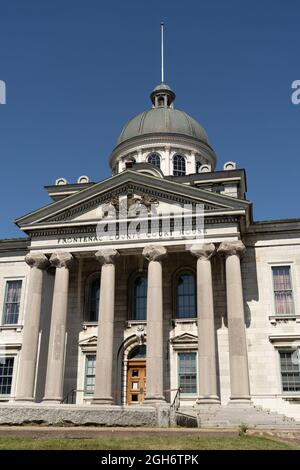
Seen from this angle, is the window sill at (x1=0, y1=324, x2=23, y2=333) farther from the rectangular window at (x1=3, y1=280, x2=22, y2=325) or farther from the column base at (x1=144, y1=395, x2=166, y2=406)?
the column base at (x1=144, y1=395, x2=166, y2=406)

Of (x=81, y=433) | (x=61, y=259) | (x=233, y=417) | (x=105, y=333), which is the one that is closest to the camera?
(x=81, y=433)

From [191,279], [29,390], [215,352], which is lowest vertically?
[29,390]

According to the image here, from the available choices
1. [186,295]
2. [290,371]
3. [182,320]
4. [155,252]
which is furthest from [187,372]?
[155,252]

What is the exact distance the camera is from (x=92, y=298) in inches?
1233

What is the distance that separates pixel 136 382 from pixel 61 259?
26.1ft

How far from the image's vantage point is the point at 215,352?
26359 mm

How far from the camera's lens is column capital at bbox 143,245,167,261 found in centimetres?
2731

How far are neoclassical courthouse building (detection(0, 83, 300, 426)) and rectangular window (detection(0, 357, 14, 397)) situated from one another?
6 centimetres

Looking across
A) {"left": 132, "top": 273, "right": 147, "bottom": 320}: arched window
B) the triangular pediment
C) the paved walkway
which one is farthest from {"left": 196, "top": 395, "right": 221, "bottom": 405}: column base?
the triangular pediment

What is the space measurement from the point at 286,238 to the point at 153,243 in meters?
7.76

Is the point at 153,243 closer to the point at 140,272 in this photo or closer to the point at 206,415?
the point at 140,272

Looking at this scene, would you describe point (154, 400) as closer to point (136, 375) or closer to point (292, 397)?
point (136, 375)

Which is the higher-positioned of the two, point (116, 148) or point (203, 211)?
point (116, 148)
